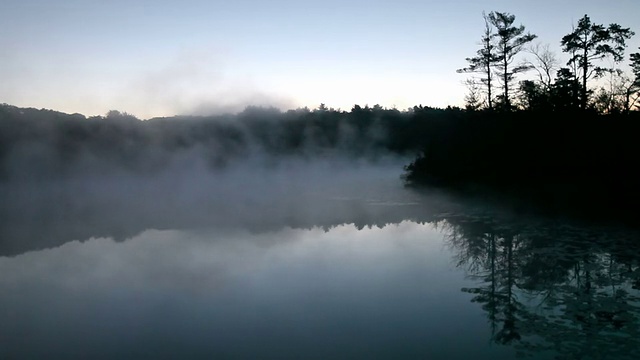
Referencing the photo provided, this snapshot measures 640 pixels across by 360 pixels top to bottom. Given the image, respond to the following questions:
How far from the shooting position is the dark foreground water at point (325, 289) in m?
5.06

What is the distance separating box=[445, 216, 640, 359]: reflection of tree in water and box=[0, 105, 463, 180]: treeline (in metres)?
25.5

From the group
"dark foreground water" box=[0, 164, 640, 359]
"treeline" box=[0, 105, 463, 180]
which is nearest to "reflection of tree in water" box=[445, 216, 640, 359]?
"dark foreground water" box=[0, 164, 640, 359]

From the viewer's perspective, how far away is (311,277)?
7887 mm

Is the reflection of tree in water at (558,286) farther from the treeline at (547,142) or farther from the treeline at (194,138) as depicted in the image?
the treeline at (194,138)

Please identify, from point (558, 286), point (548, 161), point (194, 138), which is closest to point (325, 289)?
point (558, 286)

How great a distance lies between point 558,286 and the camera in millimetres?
6602

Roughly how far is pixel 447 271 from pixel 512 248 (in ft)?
7.16

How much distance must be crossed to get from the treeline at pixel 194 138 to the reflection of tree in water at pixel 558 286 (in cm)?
2548

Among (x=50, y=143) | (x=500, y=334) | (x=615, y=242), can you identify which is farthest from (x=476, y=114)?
(x=50, y=143)

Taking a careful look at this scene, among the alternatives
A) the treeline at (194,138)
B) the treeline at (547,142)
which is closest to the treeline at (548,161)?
the treeline at (547,142)

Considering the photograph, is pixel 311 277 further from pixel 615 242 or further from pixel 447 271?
pixel 615 242

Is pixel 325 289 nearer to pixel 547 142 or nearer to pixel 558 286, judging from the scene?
pixel 558 286

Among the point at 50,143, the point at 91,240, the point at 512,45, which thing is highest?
the point at 512,45

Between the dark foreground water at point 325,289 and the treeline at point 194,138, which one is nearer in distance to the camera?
the dark foreground water at point 325,289
